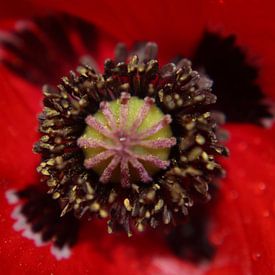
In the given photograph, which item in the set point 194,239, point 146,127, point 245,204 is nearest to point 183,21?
point 146,127

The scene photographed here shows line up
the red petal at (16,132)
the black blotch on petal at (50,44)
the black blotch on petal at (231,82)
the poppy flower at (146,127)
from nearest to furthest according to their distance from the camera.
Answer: the poppy flower at (146,127)
the red petal at (16,132)
the black blotch on petal at (231,82)
the black blotch on petal at (50,44)

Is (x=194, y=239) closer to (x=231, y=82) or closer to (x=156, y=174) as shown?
(x=156, y=174)

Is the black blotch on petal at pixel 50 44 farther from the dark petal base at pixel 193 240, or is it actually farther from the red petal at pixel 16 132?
the dark petal base at pixel 193 240

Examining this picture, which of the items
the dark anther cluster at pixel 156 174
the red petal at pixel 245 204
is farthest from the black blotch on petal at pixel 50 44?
the red petal at pixel 245 204

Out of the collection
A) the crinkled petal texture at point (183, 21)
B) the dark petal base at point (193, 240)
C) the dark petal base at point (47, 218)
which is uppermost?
the crinkled petal texture at point (183, 21)

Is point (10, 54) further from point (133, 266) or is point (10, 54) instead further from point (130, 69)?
point (133, 266)

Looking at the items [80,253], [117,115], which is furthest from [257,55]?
[80,253]

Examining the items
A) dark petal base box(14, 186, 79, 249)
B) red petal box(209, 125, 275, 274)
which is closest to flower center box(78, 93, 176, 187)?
dark petal base box(14, 186, 79, 249)
